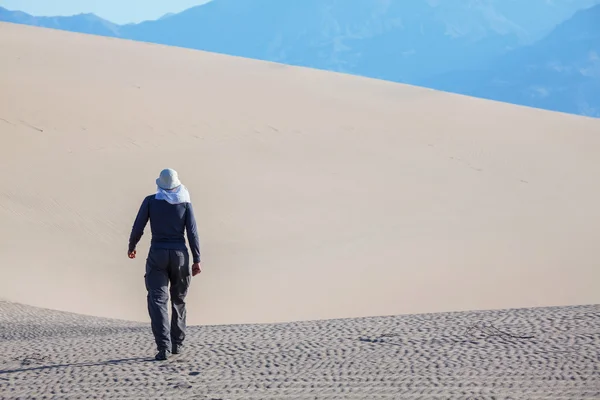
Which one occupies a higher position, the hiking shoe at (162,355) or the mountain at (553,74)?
the mountain at (553,74)

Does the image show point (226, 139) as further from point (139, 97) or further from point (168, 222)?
point (168, 222)

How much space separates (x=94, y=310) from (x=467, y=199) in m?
8.18

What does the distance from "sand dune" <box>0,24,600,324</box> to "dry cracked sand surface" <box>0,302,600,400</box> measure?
12.5 ft

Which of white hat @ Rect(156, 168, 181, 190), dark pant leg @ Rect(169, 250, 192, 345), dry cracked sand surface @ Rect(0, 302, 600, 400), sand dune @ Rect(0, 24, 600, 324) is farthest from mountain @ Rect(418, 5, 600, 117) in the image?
white hat @ Rect(156, 168, 181, 190)

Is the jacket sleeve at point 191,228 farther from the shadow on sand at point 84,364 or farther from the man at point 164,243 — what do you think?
the shadow on sand at point 84,364

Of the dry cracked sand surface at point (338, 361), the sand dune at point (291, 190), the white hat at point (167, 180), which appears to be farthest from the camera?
the sand dune at point (291, 190)

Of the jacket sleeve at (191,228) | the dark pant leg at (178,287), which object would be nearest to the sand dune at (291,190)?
the dark pant leg at (178,287)

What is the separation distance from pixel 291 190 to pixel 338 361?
1049 centimetres

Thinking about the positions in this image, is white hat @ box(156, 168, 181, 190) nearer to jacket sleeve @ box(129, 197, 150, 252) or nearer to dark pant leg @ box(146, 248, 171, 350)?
jacket sleeve @ box(129, 197, 150, 252)

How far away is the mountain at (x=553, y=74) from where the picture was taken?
5797 inches

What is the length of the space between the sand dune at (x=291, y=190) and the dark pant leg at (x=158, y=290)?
4667mm

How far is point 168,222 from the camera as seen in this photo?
584 cm

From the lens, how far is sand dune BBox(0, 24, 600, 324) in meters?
11.8

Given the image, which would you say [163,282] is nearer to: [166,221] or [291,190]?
[166,221]
